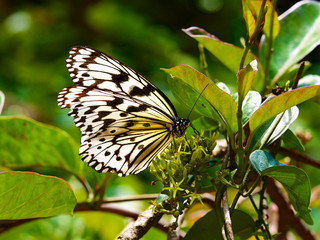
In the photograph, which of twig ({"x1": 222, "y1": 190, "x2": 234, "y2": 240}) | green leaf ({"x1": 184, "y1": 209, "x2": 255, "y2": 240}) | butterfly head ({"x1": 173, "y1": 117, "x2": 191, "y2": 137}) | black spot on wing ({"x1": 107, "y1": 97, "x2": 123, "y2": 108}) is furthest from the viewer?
black spot on wing ({"x1": 107, "y1": 97, "x2": 123, "y2": 108})

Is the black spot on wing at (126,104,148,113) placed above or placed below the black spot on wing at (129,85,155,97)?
below

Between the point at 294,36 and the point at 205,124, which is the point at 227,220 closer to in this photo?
the point at 205,124

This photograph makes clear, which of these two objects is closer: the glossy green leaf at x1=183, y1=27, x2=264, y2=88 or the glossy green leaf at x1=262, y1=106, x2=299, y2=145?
the glossy green leaf at x1=262, y1=106, x2=299, y2=145

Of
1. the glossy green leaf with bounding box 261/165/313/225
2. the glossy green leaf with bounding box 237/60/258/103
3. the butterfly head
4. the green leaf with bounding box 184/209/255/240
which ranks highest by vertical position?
the glossy green leaf with bounding box 237/60/258/103

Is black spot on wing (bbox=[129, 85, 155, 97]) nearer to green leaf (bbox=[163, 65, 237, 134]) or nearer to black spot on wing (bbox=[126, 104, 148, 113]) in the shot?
black spot on wing (bbox=[126, 104, 148, 113])

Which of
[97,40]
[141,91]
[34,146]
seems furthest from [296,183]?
[97,40]

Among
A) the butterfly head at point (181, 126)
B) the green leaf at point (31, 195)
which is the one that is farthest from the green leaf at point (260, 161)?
the green leaf at point (31, 195)

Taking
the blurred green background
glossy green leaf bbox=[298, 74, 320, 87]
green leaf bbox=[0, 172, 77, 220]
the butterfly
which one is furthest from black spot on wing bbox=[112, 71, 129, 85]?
the blurred green background

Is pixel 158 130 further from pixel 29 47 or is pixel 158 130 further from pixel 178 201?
pixel 29 47

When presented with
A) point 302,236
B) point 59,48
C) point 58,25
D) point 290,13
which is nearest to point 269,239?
point 302,236
